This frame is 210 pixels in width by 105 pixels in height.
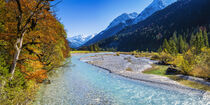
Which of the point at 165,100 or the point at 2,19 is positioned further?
the point at 165,100

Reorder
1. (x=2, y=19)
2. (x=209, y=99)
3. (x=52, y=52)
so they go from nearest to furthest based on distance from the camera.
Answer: (x=2, y=19) < (x=209, y=99) < (x=52, y=52)

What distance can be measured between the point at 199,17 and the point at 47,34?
25994 centimetres

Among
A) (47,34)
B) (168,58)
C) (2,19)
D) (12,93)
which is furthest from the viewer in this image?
(168,58)

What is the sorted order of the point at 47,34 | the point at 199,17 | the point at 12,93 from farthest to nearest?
the point at 199,17 → the point at 47,34 → the point at 12,93

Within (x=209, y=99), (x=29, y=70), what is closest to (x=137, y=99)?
(x=209, y=99)

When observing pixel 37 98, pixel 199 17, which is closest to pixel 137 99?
pixel 37 98

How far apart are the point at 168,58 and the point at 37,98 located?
4116 cm

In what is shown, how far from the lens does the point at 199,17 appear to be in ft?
654

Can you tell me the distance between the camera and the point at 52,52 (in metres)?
20.0

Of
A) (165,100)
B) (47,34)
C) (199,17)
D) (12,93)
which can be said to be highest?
(199,17)

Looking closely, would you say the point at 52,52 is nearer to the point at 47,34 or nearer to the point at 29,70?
the point at 47,34

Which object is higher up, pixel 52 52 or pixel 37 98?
pixel 52 52

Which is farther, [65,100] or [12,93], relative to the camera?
[65,100]

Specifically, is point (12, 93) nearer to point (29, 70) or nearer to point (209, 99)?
point (29, 70)
